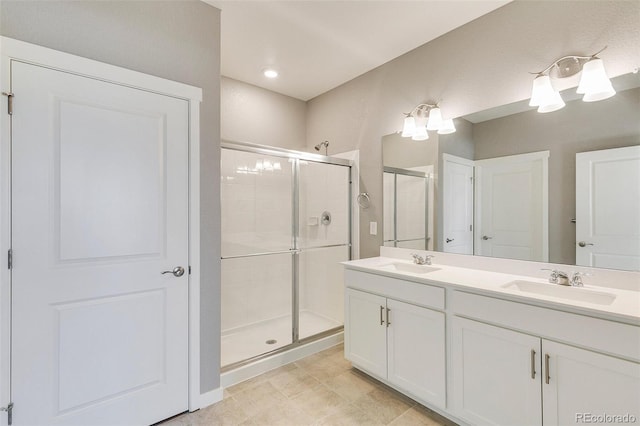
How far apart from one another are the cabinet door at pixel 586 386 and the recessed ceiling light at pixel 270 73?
2969mm

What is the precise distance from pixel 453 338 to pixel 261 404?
134 centimetres

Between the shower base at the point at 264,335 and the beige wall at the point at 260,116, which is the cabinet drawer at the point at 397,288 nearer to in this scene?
the shower base at the point at 264,335

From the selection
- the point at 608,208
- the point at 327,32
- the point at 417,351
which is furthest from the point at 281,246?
the point at 608,208

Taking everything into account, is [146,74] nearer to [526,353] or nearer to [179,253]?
[179,253]

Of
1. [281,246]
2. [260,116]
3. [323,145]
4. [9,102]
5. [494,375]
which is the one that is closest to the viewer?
[9,102]

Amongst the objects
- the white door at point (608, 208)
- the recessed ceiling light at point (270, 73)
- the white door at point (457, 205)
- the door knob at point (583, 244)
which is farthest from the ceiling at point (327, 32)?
the door knob at point (583, 244)

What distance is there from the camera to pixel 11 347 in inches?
54.7

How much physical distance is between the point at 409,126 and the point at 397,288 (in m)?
1.39

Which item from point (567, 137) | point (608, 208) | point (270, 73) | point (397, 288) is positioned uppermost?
point (270, 73)

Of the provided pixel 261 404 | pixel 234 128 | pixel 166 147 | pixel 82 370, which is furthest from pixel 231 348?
pixel 234 128

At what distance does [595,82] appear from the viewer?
1586 mm

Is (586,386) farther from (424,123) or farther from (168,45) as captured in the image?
(168,45)

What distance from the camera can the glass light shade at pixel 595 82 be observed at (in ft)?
5.16

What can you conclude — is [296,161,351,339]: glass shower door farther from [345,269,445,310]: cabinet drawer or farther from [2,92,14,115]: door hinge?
[2,92,14,115]: door hinge
